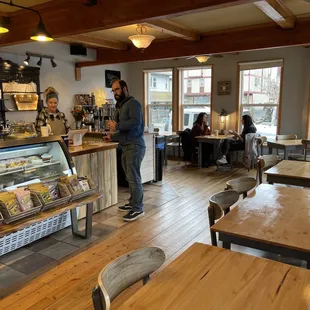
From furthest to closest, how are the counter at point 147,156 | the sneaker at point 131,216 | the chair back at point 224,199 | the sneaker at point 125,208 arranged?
the counter at point 147,156
the sneaker at point 125,208
the sneaker at point 131,216
the chair back at point 224,199

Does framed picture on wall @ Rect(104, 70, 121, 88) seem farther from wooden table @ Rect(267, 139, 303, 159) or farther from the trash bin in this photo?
wooden table @ Rect(267, 139, 303, 159)

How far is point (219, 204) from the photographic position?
212cm

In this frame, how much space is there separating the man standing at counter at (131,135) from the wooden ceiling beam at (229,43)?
2345 mm

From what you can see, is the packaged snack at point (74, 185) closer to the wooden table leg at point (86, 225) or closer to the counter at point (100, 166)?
the wooden table leg at point (86, 225)

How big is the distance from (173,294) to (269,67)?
266 inches

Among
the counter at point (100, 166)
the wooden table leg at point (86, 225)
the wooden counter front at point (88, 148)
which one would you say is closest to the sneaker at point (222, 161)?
the counter at point (100, 166)

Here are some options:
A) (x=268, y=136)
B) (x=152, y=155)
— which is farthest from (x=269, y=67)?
(x=152, y=155)

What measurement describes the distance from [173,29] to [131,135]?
206cm

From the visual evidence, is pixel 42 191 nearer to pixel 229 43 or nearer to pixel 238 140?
pixel 229 43

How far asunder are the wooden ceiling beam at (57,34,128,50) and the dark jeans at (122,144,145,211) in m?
2.82

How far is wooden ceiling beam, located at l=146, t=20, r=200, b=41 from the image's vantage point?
434cm

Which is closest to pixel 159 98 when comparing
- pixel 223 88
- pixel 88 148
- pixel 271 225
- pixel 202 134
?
pixel 223 88

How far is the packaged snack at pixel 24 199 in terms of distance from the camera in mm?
2484

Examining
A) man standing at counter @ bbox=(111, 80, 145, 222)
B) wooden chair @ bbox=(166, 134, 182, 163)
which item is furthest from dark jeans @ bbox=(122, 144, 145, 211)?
wooden chair @ bbox=(166, 134, 182, 163)
